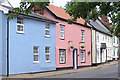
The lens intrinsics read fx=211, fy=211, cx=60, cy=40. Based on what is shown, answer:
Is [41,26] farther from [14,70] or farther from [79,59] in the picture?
[79,59]

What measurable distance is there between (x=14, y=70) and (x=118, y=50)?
3780cm

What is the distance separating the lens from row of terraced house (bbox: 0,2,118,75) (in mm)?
18281

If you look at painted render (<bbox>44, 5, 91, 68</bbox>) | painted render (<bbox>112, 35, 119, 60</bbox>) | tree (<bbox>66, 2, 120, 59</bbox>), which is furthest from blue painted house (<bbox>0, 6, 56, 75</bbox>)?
painted render (<bbox>112, 35, 119, 60</bbox>)

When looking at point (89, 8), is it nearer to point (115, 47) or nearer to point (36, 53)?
point (36, 53)

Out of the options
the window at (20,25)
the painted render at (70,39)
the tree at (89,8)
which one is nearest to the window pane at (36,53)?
the window at (20,25)

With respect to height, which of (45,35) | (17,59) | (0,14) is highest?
(0,14)

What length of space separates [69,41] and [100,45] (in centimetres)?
1194

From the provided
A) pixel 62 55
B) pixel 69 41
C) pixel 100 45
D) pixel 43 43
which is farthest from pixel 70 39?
pixel 100 45

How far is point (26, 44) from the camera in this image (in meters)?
19.9

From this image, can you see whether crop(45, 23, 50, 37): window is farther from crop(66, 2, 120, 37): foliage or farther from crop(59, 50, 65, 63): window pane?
crop(66, 2, 120, 37): foliage

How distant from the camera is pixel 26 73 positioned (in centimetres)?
1966

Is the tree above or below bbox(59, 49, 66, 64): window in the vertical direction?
above

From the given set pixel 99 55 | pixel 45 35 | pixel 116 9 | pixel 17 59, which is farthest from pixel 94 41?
pixel 116 9

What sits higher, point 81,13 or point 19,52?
point 81,13
